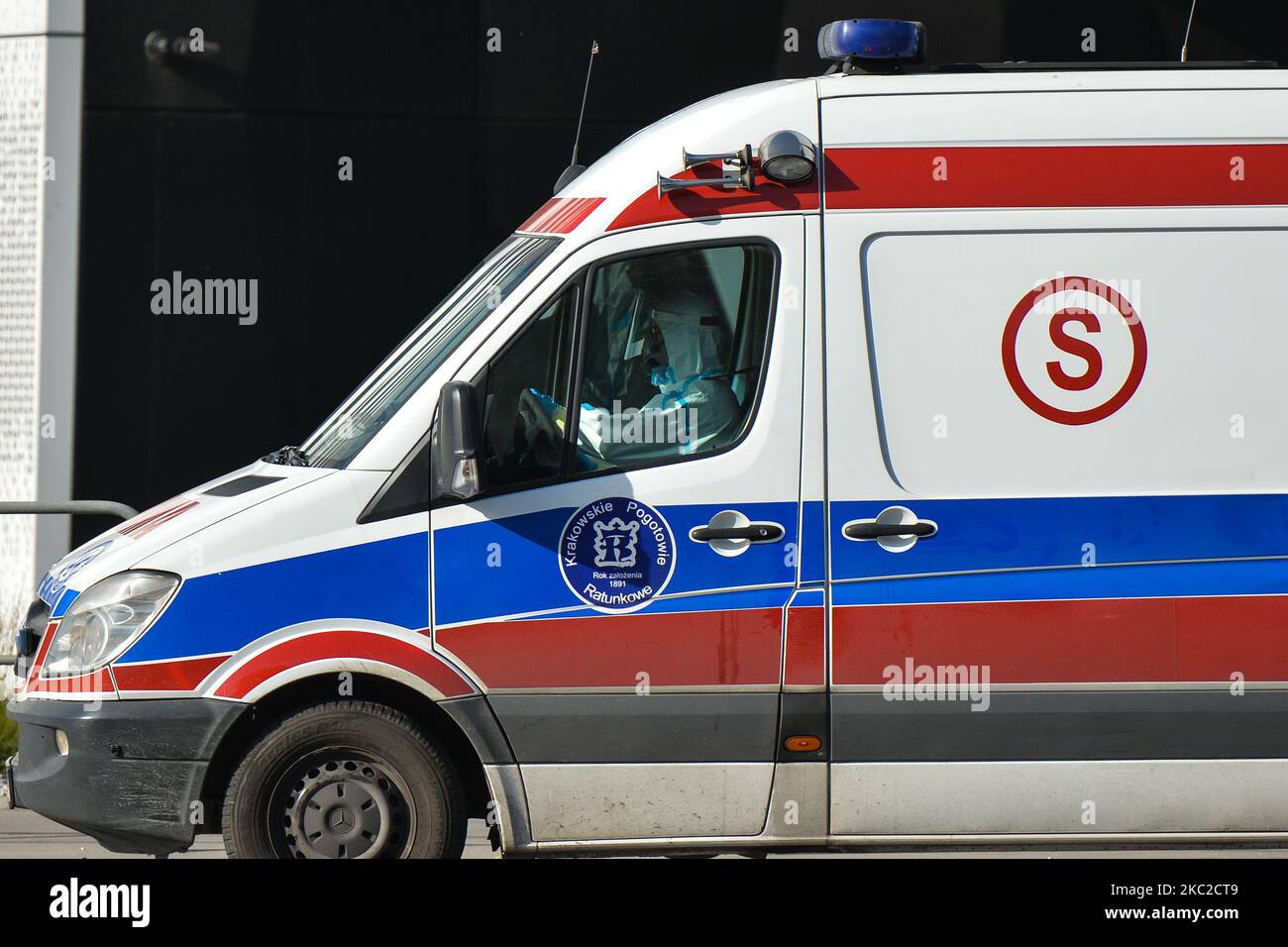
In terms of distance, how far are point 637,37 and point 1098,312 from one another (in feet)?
16.7

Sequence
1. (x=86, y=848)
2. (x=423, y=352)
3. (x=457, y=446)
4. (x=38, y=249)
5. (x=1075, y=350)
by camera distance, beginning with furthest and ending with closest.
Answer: (x=38, y=249), (x=86, y=848), (x=423, y=352), (x=1075, y=350), (x=457, y=446)

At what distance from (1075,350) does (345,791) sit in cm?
237

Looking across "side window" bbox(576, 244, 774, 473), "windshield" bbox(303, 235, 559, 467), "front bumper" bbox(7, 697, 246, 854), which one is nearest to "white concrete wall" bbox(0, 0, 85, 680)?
"windshield" bbox(303, 235, 559, 467)

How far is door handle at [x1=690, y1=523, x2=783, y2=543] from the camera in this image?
4449mm

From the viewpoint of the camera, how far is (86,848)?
19.7ft

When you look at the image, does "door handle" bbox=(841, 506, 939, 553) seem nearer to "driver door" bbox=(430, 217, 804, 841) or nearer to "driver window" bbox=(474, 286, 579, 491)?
"driver door" bbox=(430, 217, 804, 841)

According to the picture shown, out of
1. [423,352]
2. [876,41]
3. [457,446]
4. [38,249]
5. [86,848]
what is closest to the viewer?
[457,446]

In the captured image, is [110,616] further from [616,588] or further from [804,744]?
[804,744]

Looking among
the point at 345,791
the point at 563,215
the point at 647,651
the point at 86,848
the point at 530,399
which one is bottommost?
the point at 86,848

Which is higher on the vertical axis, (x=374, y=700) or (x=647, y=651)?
(x=647, y=651)

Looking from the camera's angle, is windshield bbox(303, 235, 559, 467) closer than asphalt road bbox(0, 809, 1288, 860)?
Yes

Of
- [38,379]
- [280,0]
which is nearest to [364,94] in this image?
[280,0]

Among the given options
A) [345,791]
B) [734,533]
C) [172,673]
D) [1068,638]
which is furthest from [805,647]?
[172,673]

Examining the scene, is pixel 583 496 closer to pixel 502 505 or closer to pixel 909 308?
pixel 502 505
